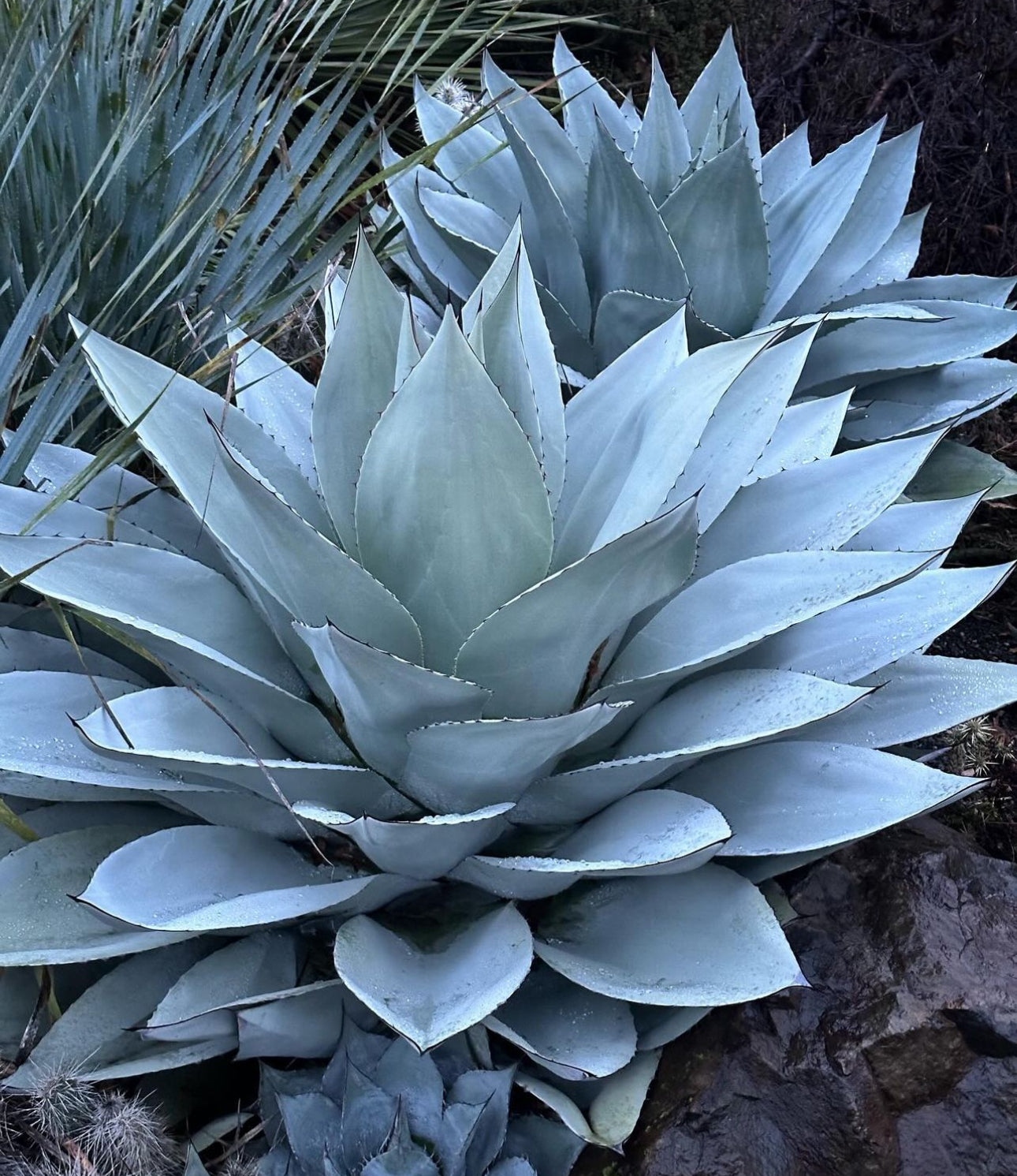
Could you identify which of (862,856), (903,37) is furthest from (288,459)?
(903,37)

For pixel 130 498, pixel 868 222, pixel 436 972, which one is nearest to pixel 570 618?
pixel 436 972

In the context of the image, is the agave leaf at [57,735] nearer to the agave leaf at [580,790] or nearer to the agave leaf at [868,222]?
the agave leaf at [580,790]

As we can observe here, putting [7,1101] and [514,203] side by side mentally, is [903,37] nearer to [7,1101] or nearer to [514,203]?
[514,203]

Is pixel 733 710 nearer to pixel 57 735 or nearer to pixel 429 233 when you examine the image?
pixel 57 735

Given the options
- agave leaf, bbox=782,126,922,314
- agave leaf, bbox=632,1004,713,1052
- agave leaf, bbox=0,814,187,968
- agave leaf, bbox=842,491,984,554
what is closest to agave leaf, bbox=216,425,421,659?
agave leaf, bbox=0,814,187,968

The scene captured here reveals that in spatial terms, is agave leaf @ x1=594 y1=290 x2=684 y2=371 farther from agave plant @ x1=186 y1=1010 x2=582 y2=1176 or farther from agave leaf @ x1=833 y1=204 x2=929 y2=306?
agave plant @ x1=186 y1=1010 x2=582 y2=1176

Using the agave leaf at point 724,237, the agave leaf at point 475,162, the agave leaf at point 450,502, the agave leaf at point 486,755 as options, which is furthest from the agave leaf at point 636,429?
the agave leaf at point 475,162
